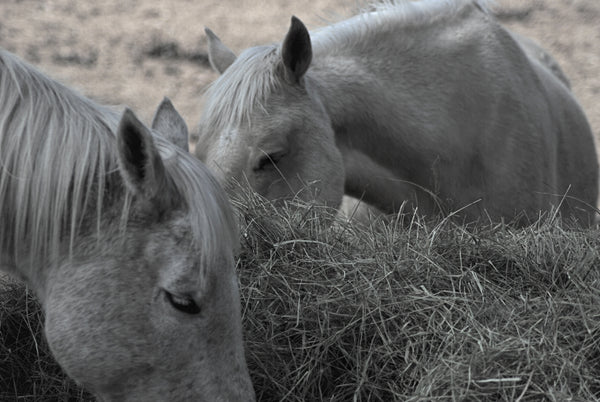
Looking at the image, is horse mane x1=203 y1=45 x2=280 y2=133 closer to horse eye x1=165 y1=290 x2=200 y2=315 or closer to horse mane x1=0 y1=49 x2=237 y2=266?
horse mane x1=0 y1=49 x2=237 y2=266

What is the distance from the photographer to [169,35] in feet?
23.5

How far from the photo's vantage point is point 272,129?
8.61ft

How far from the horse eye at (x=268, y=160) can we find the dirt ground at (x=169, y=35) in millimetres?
3512

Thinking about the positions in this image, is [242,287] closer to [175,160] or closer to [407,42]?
[175,160]

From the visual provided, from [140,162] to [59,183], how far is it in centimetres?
21

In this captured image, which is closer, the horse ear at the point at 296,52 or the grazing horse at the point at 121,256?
the grazing horse at the point at 121,256

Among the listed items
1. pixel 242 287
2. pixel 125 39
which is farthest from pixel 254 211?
pixel 125 39

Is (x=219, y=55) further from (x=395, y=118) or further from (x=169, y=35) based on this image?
(x=169, y=35)

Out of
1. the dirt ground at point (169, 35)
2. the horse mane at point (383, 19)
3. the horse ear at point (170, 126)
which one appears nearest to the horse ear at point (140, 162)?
the horse ear at point (170, 126)

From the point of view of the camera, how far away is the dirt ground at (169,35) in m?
6.52

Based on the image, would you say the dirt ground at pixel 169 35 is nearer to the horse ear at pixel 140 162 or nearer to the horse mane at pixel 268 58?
the horse mane at pixel 268 58

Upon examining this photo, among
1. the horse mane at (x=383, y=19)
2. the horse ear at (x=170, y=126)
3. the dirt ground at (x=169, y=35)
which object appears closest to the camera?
the horse ear at (x=170, y=126)

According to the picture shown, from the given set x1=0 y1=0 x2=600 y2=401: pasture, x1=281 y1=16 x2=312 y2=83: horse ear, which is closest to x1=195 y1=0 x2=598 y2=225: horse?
x1=281 y1=16 x2=312 y2=83: horse ear

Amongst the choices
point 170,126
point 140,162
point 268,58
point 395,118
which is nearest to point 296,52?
point 268,58
